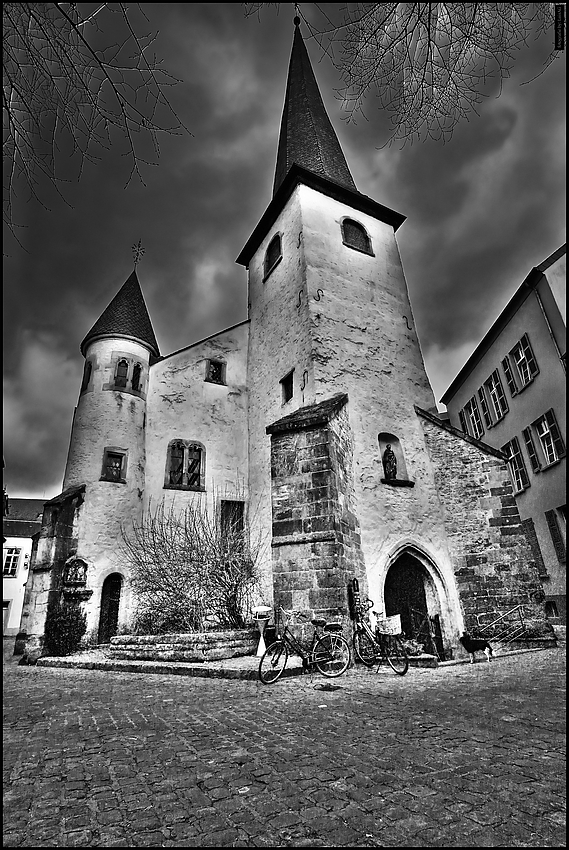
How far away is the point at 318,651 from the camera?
821cm

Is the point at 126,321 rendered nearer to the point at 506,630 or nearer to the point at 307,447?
the point at 307,447

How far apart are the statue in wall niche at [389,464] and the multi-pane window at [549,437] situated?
18.1ft

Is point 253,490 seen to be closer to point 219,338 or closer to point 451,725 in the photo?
point 219,338

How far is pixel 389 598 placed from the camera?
11.5 meters

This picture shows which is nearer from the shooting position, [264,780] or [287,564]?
[264,780]

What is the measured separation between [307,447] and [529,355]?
760 cm

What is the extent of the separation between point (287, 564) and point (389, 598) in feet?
11.1

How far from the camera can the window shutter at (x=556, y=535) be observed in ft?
48.0

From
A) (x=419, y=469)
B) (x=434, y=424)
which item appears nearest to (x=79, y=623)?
(x=419, y=469)

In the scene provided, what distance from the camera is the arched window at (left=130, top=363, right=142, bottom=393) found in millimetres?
17219

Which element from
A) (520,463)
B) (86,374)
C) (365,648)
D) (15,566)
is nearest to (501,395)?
(520,463)

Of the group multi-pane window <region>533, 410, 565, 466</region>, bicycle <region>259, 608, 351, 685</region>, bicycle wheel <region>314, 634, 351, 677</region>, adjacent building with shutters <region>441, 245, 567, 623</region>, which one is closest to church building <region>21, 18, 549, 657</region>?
bicycle <region>259, 608, 351, 685</region>

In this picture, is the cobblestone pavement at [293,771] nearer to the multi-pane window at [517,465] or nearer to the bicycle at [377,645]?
the bicycle at [377,645]

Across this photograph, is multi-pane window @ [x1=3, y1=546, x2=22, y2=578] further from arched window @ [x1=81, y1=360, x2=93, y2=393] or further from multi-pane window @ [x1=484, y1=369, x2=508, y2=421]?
multi-pane window @ [x1=484, y1=369, x2=508, y2=421]
